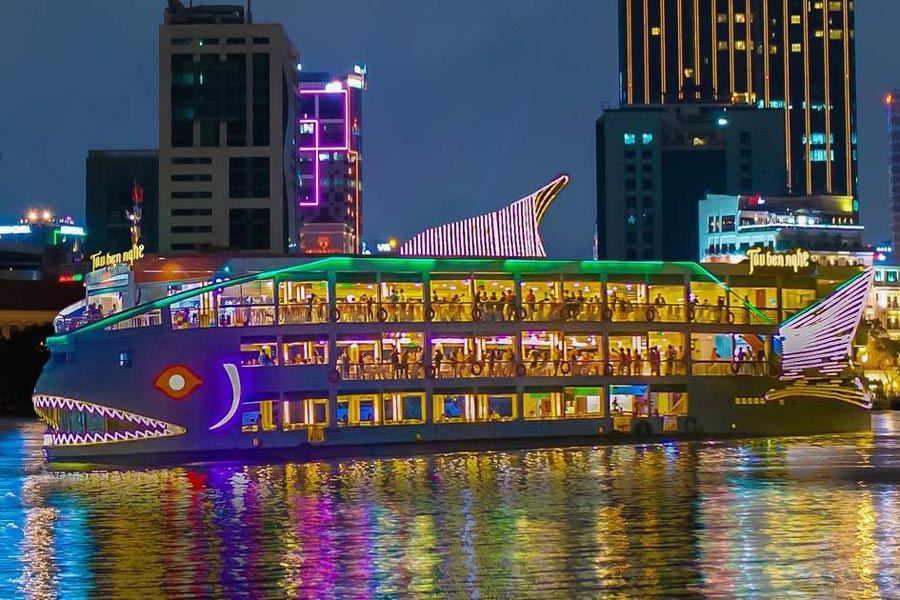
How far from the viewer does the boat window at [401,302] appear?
197 feet

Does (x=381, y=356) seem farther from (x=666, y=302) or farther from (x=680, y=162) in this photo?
(x=680, y=162)

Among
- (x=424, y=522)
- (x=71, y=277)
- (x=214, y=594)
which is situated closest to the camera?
(x=214, y=594)

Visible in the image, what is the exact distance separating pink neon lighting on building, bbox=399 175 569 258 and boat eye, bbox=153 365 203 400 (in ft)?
38.4

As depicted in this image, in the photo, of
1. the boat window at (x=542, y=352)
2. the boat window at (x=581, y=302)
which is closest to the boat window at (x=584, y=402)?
the boat window at (x=542, y=352)

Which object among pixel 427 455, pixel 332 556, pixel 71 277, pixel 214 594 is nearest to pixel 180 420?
pixel 427 455

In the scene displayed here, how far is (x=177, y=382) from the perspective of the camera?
5622 centimetres

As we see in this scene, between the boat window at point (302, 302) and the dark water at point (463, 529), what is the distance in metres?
7.14

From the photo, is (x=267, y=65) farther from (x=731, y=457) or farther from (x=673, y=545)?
(x=673, y=545)

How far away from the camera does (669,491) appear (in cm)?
4297

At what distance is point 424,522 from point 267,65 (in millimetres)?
153676

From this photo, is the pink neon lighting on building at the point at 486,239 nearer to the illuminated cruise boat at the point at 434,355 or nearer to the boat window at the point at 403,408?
the illuminated cruise boat at the point at 434,355

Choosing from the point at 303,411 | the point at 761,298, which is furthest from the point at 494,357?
the point at 761,298

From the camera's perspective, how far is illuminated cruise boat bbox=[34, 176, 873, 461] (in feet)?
185

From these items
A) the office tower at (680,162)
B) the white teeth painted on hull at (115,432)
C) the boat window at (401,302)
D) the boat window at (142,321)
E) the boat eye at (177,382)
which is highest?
the office tower at (680,162)
